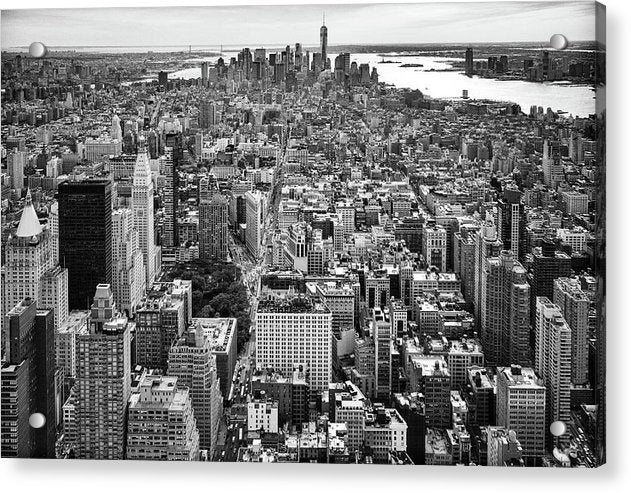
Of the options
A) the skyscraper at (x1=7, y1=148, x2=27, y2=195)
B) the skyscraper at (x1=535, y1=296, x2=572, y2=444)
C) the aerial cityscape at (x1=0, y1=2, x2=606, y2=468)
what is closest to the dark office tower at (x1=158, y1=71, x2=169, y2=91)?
the aerial cityscape at (x1=0, y1=2, x2=606, y2=468)

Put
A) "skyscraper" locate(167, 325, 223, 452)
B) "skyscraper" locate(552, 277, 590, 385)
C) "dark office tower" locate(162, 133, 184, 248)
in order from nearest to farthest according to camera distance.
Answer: "skyscraper" locate(552, 277, 590, 385) < "skyscraper" locate(167, 325, 223, 452) < "dark office tower" locate(162, 133, 184, 248)

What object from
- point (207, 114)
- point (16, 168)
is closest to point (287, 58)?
point (207, 114)

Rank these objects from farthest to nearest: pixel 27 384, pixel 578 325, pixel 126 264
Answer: pixel 126 264, pixel 27 384, pixel 578 325

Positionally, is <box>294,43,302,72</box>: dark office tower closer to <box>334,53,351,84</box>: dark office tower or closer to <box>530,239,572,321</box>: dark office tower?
<box>334,53,351,84</box>: dark office tower

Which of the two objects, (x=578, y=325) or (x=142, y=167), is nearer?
(x=578, y=325)

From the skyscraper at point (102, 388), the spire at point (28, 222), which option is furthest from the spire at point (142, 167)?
the skyscraper at point (102, 388)

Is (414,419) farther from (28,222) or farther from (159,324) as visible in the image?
(28,222)

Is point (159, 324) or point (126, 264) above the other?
point (126, 264)

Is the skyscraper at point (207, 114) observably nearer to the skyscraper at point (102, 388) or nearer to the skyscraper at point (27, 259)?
the skyscraper at point (27, 259)
